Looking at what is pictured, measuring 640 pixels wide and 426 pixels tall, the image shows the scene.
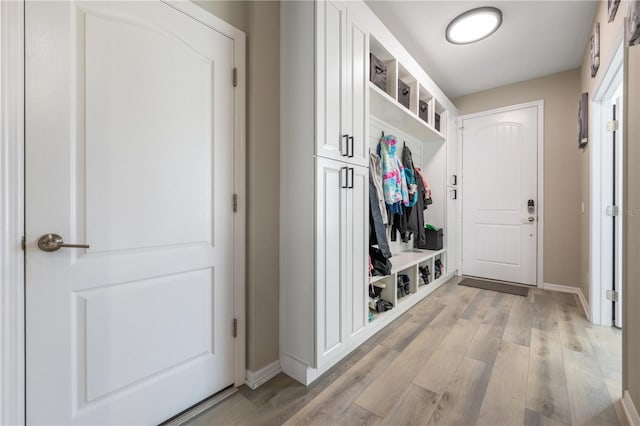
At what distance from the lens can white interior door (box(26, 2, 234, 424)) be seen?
982mm

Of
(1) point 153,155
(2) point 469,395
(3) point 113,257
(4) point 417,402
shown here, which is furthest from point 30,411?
(2) point 469,395

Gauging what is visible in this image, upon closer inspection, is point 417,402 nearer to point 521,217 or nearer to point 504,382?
point 504,382

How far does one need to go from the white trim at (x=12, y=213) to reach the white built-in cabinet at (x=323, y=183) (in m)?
1.09

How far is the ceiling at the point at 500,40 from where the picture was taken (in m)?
2.22

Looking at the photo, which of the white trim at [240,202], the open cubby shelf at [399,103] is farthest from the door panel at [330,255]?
the open cubby shelf at [399,103]

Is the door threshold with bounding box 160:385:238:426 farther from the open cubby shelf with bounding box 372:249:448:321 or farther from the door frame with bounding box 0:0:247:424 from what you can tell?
the open cubby shelf with bounding box 372:249:448:321

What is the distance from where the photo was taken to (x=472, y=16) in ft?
7.42

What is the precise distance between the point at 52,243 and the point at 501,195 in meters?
4.32

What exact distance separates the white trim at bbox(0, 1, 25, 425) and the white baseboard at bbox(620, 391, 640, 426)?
2.44 m

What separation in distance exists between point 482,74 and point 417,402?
362cm

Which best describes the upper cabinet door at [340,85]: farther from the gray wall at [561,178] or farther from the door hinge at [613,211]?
the gray wall at [561,178]

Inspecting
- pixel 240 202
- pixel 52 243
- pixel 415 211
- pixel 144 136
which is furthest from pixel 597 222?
pixel 52 243

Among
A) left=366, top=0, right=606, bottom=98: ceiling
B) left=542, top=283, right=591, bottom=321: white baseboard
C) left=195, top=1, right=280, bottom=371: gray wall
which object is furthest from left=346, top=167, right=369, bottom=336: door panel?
left=542, top=283, right=591, bottom=321: white baseboard

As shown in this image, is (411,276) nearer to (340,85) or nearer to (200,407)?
(340,85)
